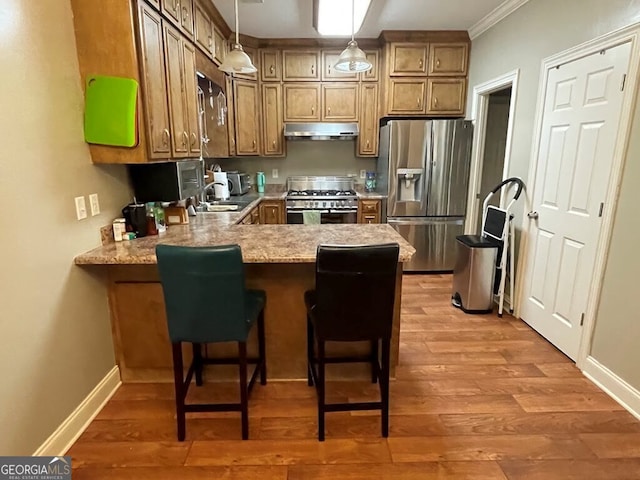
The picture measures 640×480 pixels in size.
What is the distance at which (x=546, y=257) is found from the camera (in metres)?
2.84

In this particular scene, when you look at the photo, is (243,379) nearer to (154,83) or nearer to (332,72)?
(154,83)

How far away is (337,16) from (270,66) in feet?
4.59

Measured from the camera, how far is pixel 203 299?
1.68m

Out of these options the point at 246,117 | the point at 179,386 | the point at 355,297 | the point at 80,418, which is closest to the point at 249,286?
the point at 179,386

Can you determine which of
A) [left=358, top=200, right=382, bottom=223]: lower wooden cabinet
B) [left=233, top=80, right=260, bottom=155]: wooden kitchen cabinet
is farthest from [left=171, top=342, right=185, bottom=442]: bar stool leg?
[left=233, top=80, right=260, bottom=155]: wooden kitchen cabinet

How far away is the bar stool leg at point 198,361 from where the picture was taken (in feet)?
7.26

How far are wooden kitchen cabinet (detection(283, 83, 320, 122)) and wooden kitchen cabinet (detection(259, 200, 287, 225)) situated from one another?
3.55ft

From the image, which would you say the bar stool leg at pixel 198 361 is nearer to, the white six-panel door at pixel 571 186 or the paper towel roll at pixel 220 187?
the paper towel roll at pixel 220 187

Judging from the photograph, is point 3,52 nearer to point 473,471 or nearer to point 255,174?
point 473,471

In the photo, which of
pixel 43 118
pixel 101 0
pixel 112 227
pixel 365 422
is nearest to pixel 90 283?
pixel 112 227

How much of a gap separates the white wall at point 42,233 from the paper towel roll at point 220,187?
1868 mm

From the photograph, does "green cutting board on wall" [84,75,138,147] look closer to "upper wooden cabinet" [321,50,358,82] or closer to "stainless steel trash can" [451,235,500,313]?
"stainless steel trash can" [451,235,500,313]

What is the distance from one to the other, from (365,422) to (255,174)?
375cm

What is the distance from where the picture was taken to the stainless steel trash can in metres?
3.23
